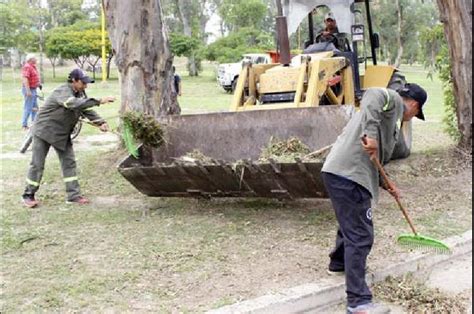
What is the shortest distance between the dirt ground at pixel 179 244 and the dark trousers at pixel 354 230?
605 mm

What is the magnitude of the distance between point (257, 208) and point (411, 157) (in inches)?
137

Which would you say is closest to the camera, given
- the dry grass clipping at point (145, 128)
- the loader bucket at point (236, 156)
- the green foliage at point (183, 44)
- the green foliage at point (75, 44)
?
the loader bucket at point (236, 156)

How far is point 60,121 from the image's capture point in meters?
7.72

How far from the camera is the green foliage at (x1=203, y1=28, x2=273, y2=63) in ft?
123

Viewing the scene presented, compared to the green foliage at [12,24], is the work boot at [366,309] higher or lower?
lower

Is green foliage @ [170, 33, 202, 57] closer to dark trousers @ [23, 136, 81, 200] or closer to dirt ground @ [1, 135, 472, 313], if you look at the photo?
dirt ground @ [1, 135, 472, 313]

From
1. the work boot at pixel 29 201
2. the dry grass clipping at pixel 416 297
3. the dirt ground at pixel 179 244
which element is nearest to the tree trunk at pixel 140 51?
the dirt ground at pixel 179 244

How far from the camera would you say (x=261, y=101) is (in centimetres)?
785

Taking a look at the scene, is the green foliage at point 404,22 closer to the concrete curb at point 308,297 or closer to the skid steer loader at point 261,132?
the skid steer loader at point 261,132

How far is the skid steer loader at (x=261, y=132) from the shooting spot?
6.27 metres

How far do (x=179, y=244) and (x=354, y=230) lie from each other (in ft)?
6.74

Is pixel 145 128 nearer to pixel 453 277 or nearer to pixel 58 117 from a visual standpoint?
pixel 58 117

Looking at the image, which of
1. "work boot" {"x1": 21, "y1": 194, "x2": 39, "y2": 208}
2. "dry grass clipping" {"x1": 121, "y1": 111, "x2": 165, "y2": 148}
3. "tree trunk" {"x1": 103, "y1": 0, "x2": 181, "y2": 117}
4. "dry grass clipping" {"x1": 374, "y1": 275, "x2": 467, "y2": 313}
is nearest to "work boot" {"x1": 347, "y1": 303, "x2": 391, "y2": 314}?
"dry grass clipping" {"x1": 374, "y1": 275, "x2": 467, "y2": 313}

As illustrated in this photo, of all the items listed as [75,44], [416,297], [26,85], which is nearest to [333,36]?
[416,297]
